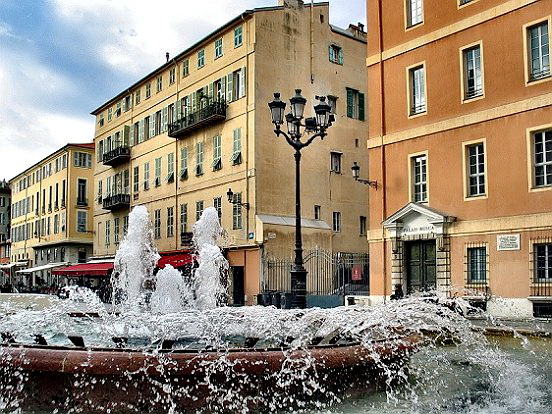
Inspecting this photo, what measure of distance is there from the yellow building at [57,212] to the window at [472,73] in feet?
115

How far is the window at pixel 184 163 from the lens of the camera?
34500 millimetres

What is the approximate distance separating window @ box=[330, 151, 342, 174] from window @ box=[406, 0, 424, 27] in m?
10.1

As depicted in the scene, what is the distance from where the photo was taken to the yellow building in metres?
53.6

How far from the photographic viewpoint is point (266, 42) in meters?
29.8

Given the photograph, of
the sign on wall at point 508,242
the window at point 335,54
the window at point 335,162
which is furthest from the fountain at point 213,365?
the window at point 335,54

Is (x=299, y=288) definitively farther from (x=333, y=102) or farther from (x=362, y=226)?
(x=333, y=102)

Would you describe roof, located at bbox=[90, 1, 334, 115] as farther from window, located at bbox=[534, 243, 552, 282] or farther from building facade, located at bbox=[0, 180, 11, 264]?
building facade, located at bbox=[0, 180, 11, 264]

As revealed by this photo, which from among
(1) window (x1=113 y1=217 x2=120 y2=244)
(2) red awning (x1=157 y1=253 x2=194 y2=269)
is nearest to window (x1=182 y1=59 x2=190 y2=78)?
(2) red awning (x1=157 y1=253 x2=194 y2=269)

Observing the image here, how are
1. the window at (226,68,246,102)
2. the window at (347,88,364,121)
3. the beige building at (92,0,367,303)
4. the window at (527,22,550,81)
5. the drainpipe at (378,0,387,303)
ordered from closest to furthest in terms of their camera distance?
the window at (527,22,550,81)
the drainpipe at (378,0,387,303)
the beige building at (92,0,367,303)
the window at (226,68,246,102)
the window at (347,88,364,121)

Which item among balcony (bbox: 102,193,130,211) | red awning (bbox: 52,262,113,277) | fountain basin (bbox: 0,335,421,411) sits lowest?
fountain basin (bbox: 0,335,421,411)

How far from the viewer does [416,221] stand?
70.3ft

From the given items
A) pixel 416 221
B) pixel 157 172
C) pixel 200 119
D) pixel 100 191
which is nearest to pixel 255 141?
pixel 200 119

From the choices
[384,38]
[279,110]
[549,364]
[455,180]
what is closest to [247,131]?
[384,38]

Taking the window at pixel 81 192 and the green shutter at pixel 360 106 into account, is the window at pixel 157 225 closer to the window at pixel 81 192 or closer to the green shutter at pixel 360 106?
the green shutter at pixel 360 106
